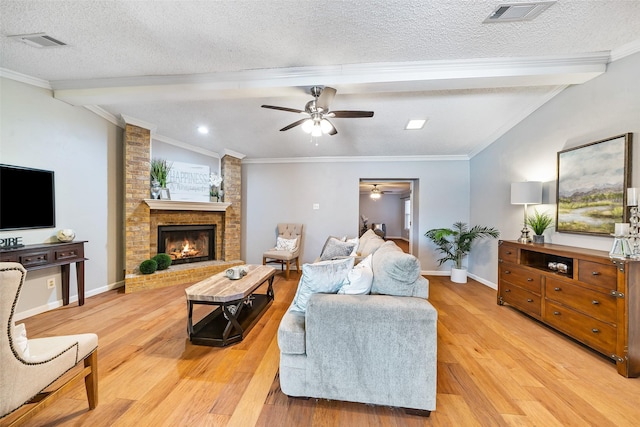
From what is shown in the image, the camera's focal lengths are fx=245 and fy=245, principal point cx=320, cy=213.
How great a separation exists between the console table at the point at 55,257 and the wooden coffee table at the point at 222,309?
66.5 inches

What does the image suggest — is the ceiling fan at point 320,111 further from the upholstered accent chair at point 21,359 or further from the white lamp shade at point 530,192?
the white lamp shade at point 530,192

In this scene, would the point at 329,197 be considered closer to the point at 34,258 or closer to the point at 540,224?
the point at 540,224

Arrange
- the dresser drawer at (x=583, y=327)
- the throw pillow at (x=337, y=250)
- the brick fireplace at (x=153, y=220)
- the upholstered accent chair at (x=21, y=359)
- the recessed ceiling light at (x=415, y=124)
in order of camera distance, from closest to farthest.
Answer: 1. the upholstered accent chair at (x=21, y=359)
2. the dresser drawer at (x=583, y=327)
3. the throw pillow at (x=337, y=250)
4. the recessed ceiling light at (x=415, y=124)
5. the brick fireplace at (x=153, y=220)

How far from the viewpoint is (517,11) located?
5.52 ft

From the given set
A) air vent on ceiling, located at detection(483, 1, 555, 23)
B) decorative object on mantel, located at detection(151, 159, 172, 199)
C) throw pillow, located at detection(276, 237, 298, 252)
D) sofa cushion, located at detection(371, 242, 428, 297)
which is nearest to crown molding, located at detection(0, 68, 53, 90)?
decorative object on mantel, located at detection(151, 159, 172, 199)

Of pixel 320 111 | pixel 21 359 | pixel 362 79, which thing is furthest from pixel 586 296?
pixel 21 359

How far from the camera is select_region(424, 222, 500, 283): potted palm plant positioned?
432 cm

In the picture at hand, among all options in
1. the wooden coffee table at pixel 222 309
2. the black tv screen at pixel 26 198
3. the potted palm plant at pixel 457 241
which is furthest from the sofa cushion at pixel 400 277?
the black tv screen at pixel 26 198

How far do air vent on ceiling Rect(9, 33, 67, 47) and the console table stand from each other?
6.12 feet

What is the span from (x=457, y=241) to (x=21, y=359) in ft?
16.8

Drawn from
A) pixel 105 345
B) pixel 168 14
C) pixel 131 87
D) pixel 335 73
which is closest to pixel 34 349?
pixel 105 345

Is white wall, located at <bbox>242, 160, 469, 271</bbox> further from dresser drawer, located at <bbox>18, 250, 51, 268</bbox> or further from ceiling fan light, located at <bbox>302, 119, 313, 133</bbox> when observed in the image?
dresser drawer, located at <bbox>18, 250, 51, 268</bbox>

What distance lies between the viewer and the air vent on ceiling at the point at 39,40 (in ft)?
6.48

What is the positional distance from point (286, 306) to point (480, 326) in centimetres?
221
